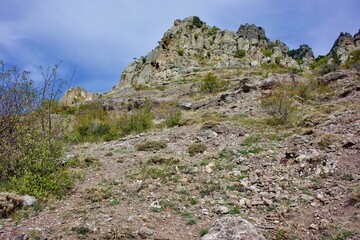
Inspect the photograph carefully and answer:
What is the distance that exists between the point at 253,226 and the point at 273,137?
290 inches

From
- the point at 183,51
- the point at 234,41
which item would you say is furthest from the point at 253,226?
the point at 234,41

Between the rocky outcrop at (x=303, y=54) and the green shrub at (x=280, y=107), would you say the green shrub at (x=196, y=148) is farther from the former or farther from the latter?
the rocky outcrop at (x=303, y=54)

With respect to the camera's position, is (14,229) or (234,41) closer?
(14,229)

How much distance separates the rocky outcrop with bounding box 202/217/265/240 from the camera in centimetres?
603

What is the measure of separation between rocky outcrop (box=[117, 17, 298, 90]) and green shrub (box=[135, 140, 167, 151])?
31.8 metres

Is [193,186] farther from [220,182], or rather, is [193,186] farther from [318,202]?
[318,202]

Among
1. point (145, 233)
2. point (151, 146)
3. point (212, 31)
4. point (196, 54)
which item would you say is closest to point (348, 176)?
point (145, 233)

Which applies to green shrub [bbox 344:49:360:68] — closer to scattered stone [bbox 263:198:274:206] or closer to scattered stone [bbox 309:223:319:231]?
scattered stone [bbox 263:198:274:206]

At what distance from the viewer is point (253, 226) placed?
6.52 meters

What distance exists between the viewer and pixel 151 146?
13781mm

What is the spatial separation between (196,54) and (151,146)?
44.2 meters

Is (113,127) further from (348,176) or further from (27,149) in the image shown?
(348,176)

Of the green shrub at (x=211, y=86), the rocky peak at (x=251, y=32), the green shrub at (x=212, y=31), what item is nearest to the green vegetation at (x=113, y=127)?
the green shrub at (x=211, y=86)

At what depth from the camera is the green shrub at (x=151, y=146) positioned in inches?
538
